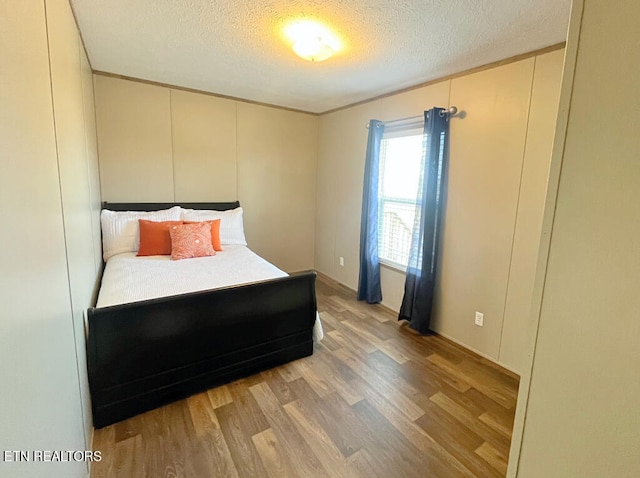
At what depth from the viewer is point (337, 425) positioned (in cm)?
179

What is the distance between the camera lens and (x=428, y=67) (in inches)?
98.3

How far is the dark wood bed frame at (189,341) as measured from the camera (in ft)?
5.60

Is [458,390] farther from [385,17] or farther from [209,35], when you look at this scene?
[209,35]

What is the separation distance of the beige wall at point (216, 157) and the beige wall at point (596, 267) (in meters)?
3.50

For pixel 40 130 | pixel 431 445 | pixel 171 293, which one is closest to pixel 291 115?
pixel 171 293

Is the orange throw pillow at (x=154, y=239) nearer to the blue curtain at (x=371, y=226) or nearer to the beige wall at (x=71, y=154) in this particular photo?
the beige wall at (x=71, y=154)

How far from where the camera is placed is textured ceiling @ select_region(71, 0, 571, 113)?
1.73 metres

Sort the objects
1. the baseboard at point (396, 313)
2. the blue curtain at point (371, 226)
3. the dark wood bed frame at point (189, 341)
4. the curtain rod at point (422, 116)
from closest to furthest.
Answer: the dark wood bed frame at point (189, 341), the baseboard at point (396, 313), the curtain rod at point (422, 116), the blue curtain at point (371, 226)

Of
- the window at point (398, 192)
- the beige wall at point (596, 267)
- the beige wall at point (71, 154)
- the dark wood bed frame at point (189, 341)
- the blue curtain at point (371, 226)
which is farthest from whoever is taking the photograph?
the blue curtain at point (371, 226)

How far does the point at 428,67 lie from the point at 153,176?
9.39 feet

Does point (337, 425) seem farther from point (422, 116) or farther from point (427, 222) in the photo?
point (422, 116)

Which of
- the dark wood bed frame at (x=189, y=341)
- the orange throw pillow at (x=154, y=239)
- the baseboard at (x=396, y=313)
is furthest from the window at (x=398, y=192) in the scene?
the orange throw pillow at (x=154, y=239)

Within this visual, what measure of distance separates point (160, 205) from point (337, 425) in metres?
2.81

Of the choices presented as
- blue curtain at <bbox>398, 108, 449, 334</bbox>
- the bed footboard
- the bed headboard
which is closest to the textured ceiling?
blue curtain at <bbox>398, 108, 449, 334</bbox>
